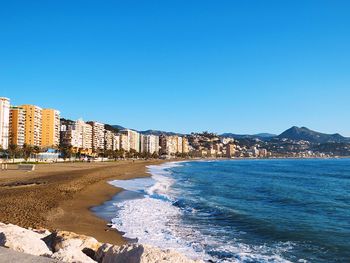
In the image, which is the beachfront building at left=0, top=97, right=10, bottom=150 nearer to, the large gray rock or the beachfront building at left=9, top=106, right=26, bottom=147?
the beachfront building at left=9, top=106, right=26, bottom=147

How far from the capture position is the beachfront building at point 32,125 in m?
135

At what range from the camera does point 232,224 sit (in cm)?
1769

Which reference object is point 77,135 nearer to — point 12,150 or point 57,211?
point 12,150

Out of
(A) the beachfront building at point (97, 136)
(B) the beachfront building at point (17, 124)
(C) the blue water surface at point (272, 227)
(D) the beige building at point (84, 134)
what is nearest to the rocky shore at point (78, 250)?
(C) the blue water surface at point (272, 227)

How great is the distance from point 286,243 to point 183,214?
7.05 metres

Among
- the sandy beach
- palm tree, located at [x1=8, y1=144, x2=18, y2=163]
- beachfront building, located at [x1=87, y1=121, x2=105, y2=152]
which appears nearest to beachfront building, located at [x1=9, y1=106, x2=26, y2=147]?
palm tree, located at [x1=8, y1=144, x2=18, y2=163]

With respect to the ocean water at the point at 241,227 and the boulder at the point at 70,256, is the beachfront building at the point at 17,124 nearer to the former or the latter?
the ocean water at the point at 241,227

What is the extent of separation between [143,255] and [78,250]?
1.68 m

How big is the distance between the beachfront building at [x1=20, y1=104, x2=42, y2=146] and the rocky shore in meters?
133

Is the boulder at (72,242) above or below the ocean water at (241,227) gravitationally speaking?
above

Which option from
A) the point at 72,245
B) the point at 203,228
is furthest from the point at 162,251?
the point at 203,228

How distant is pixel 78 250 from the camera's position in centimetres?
725

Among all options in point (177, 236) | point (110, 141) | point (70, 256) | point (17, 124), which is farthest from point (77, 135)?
point (70, 256)

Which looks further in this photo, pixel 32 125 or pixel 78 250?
pixel 32 125
